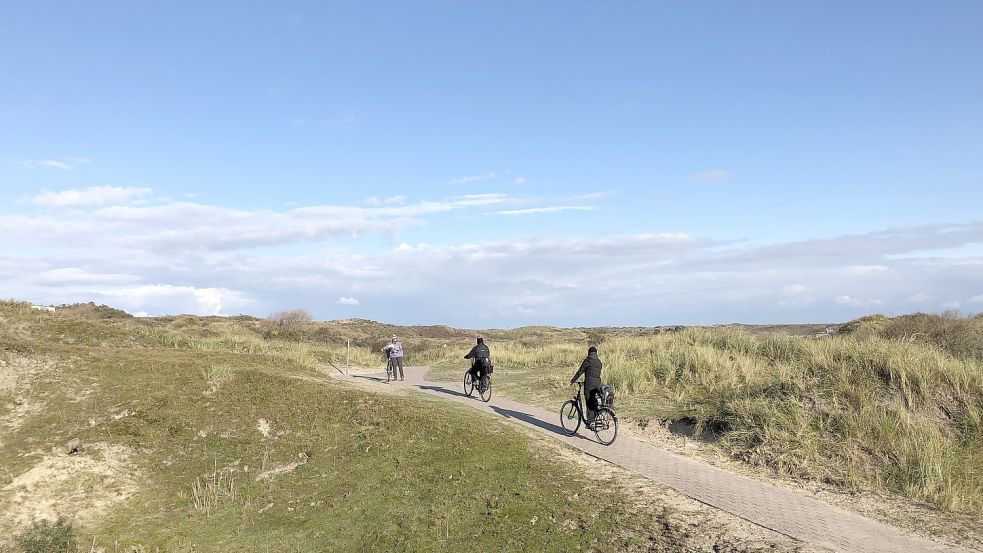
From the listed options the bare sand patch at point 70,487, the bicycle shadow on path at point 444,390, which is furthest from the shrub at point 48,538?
the bicycle shadow on path at point 444,390

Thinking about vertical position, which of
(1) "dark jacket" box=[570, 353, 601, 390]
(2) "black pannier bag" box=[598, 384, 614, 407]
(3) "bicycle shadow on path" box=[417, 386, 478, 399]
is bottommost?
(3) "bicycle shadow on path" box=[417, 386, 478, 399]

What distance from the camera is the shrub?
1001 centimetres

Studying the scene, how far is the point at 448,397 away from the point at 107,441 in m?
11.3

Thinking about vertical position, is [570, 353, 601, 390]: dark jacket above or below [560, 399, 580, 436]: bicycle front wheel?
above

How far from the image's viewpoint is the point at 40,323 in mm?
25016

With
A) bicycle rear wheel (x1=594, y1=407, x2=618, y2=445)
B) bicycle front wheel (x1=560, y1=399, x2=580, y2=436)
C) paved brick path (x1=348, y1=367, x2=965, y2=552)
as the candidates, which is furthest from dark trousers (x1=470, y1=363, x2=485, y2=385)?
bicycle rear wheel (x1=594, y1=407, x2=618, y2=445)

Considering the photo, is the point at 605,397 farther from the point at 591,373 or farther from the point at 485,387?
the point at 485,387

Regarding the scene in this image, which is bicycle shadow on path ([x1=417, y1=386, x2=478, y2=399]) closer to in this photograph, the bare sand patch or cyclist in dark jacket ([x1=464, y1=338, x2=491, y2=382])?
cyclist in dark jacket ([x1=464, y1=338, x2=491, y2=382])

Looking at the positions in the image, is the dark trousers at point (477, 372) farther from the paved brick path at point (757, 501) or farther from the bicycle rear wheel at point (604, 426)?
the bicycle rear wheel at point (604, 426)

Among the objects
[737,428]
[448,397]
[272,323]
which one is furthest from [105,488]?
[272,323]

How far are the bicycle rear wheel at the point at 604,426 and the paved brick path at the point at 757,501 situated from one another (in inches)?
10.2

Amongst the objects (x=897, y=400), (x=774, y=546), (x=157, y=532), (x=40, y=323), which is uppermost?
(x=40, y=323)

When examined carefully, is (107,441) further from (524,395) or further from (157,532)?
(524,395)

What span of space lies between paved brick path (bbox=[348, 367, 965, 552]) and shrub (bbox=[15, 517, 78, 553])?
35.2 feet
